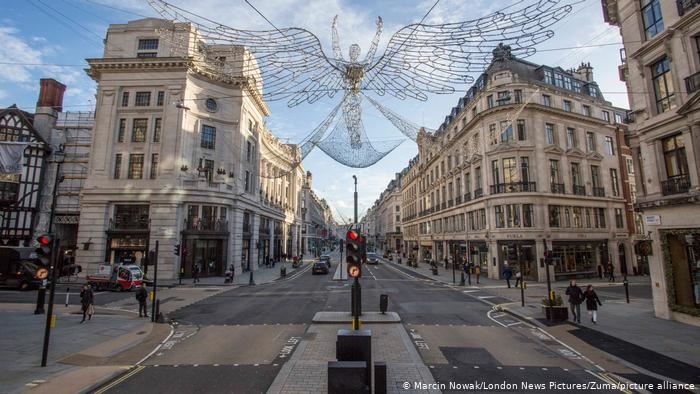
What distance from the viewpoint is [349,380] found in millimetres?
6016

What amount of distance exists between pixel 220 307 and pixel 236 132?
2304 cm

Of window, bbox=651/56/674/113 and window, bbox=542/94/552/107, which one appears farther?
window, bbox=542/94/552/107

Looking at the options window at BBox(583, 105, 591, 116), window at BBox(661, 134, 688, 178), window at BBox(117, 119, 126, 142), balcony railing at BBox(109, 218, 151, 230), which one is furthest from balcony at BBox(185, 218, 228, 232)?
window at BBox(583, 105, 591, 116)

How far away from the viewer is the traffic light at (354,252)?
27.4 ft

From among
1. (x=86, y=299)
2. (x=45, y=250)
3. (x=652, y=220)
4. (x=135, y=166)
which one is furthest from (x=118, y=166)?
(x=652, y=220)

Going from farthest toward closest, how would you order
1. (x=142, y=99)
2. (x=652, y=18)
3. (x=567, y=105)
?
(x=567, y=105) → (x=142, y=99) → (x=652, y=18)

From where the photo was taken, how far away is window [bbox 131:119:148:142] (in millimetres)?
33031

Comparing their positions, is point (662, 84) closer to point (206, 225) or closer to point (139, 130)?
point (206, 225)

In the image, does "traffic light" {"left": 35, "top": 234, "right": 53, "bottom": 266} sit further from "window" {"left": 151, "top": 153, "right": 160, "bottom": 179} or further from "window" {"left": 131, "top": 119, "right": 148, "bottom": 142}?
"window" {"left": 131, "top": 119, "right": 148, "bottom": 142}

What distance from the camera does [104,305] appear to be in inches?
750

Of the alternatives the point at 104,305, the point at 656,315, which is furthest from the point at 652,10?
the point at 104,305

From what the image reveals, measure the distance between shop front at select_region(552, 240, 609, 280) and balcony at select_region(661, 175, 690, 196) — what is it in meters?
17.2

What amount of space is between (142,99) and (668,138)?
41.5 metres

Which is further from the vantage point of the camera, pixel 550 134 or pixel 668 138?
pixel 550 134
